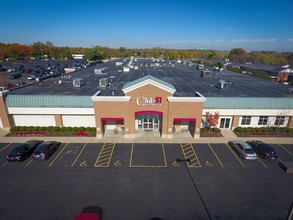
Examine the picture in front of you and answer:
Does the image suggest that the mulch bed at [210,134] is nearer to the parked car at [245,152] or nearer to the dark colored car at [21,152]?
the parked car at [245,152]

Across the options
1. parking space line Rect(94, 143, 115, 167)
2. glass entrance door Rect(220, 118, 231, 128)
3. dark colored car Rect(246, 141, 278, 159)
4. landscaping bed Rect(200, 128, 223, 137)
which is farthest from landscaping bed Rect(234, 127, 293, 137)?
parking space line Rect(94, 143, 115, 167)

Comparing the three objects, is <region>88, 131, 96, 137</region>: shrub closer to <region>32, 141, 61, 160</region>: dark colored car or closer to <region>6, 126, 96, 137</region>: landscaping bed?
<region>6, 126, 96, 137</region>: landscaping bed

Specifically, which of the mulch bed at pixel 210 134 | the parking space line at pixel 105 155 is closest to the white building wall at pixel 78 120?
the parking space line at pixel 105 155

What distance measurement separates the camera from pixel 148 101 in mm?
29312

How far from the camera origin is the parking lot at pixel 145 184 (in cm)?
1711

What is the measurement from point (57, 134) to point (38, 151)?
735 centimetres

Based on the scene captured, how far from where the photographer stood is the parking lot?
17.1 metres

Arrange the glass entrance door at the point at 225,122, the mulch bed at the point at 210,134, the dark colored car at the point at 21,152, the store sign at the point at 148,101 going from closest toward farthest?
the dark colored car at the point at 21,152
the store sign at the point at 148,101
the mulch bed at the point at 210,134
the glass entrance door at the point at 225,122

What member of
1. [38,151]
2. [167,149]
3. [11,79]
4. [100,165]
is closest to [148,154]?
[167,149]

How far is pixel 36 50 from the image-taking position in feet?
530

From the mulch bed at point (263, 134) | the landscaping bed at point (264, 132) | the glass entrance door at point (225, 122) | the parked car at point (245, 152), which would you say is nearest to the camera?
the parked car at point (245, 152)

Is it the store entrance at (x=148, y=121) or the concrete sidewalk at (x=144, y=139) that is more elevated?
the store entrance at (x=148, y=121)

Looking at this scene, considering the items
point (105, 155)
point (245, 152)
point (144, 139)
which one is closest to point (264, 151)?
point (245, 152)

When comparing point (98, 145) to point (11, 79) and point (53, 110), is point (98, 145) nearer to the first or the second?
point (53, 110)
